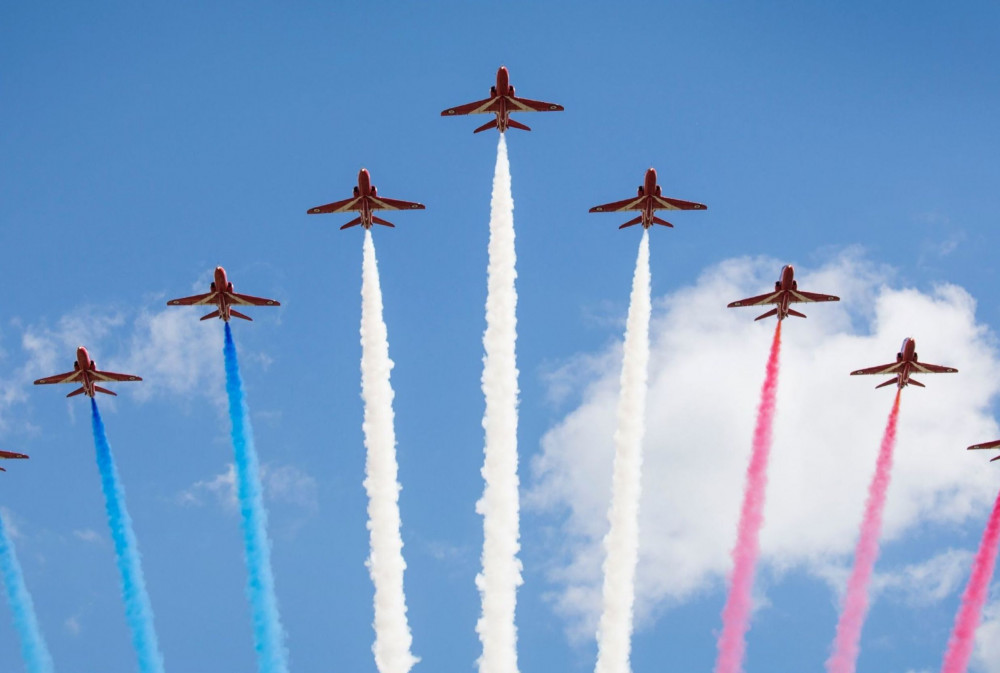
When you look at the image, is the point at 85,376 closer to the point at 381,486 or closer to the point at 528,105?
the point at 381,486

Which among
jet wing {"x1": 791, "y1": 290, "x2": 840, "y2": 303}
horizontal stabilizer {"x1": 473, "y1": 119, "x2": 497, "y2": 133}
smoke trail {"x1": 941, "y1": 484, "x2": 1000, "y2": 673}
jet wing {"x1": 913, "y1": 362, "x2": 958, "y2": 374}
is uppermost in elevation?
horizontal stabilizer {"x1": 473, "y1": 119, "x2": 497, "y2": 133}

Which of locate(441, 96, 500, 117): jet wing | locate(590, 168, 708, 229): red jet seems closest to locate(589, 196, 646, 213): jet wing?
locate(590, 168, 708, 229): red jet

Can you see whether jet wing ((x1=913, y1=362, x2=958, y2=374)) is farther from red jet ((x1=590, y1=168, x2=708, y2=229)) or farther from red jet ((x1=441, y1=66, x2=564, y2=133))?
red jet ((x1=441, y1=66, x2=564, y2=133))

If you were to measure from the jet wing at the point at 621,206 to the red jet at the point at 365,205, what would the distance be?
1261 centimetres

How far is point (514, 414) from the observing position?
77750mm

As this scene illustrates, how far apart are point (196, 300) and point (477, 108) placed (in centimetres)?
2296

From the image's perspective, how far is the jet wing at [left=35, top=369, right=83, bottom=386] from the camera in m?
78.3

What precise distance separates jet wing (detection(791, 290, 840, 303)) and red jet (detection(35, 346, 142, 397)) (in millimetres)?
45940

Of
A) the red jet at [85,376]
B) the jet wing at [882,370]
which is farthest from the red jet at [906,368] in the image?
Answer: the red jet at [85,376]

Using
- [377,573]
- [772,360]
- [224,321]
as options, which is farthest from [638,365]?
[224,321]

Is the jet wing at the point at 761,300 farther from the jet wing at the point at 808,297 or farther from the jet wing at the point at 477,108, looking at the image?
the jet wing at the point at 477,108

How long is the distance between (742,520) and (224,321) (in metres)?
37.1

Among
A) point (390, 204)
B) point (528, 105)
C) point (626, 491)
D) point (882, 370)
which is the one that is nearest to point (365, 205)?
point (390, 204)

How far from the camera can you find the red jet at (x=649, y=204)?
3123 inches
